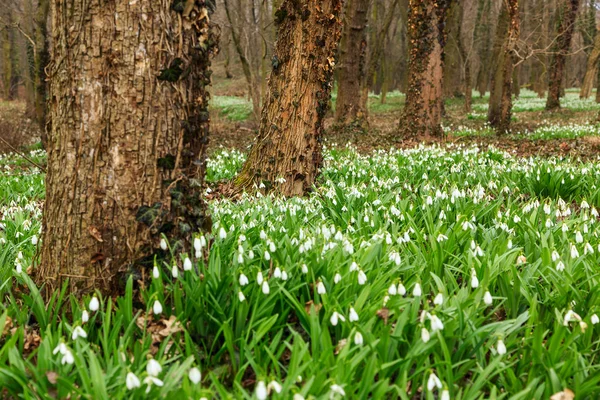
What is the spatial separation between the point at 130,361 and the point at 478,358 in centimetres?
153

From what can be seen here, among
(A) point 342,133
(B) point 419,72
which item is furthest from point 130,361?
(A) point 342,133

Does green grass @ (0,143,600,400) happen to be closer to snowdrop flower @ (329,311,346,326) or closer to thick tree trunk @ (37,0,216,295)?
snowdrop flower @ (329,311,346,326)

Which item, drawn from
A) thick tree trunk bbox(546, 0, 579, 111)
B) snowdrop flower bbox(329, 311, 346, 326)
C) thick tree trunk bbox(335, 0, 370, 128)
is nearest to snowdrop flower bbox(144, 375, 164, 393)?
snowdrop flower bbox(329, 311, 346, 326)

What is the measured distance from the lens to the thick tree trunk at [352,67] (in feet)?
43.5

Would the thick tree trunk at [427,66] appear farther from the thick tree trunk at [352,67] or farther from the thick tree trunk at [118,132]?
the thick tree trunk at [118,132]

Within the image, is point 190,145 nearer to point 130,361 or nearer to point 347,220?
point 130,361

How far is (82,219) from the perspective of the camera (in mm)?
2600

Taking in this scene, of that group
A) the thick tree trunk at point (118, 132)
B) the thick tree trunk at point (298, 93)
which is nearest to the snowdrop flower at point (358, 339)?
the thick tree trunk at point (118, 132)

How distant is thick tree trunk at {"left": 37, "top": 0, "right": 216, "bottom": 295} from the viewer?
2.49 m

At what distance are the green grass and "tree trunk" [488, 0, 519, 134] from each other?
9.50m

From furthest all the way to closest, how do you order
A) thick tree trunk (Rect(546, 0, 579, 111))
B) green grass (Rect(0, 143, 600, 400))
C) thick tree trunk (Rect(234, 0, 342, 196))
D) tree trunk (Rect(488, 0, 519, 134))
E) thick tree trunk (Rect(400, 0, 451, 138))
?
thick tree trunk (Rect(546, 0, 579, 111)) < tree trunk (Rect(488, 0, 519, 134)) < thick tree trunk (Rect(400, 0, 451, 138)) < thick tree trunk (Rect(234, 0, 342, 196)) < green grass (Rect(0, 143, 600, 400))

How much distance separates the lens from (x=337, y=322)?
7.47 feet

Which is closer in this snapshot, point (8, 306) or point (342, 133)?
point (8, 306)

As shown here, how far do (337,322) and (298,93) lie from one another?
3921 mm
